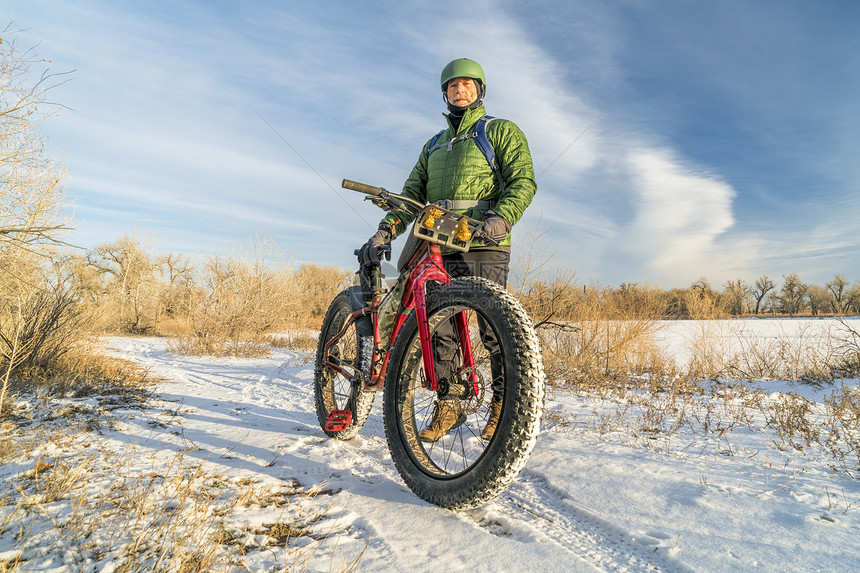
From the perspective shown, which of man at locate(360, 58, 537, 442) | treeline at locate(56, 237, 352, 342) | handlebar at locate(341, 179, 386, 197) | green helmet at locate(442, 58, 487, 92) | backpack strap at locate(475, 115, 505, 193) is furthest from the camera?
treeline at locate(56, 237, 352, 342)

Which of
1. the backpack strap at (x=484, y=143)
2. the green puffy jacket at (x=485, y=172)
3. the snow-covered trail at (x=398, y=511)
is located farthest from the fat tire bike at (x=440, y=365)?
the backpack strap at (x=484, y=143)

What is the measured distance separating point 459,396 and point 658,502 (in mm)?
1057

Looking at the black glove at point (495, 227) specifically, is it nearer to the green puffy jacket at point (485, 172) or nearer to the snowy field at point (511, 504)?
the green puffy jacket at point (485, 172)

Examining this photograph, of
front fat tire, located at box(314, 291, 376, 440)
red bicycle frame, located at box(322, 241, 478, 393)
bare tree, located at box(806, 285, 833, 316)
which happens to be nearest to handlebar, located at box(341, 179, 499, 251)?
red bicycle frame, located at box(322, 241, 478, 393)

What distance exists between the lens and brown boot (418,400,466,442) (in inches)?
89.8

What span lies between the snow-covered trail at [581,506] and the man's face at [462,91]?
8.32 ft

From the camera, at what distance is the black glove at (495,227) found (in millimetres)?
2367

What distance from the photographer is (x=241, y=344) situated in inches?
469

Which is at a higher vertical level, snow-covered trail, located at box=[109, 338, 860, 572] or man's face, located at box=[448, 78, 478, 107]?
man's face, located at box=[448, 78, 478, 107]

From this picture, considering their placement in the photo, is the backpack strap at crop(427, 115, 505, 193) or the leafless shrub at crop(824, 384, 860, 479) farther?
the backpack strap at crop(427, 115, 505, 193)

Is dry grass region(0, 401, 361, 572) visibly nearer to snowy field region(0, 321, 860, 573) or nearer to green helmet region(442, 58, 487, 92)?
snowy field region(0, 321, 860, 573)

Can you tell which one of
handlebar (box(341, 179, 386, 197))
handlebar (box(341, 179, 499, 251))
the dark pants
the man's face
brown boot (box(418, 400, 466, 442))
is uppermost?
the man's face

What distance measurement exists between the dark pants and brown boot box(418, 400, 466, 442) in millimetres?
146

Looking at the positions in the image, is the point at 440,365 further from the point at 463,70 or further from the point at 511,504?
the point at 463,70
